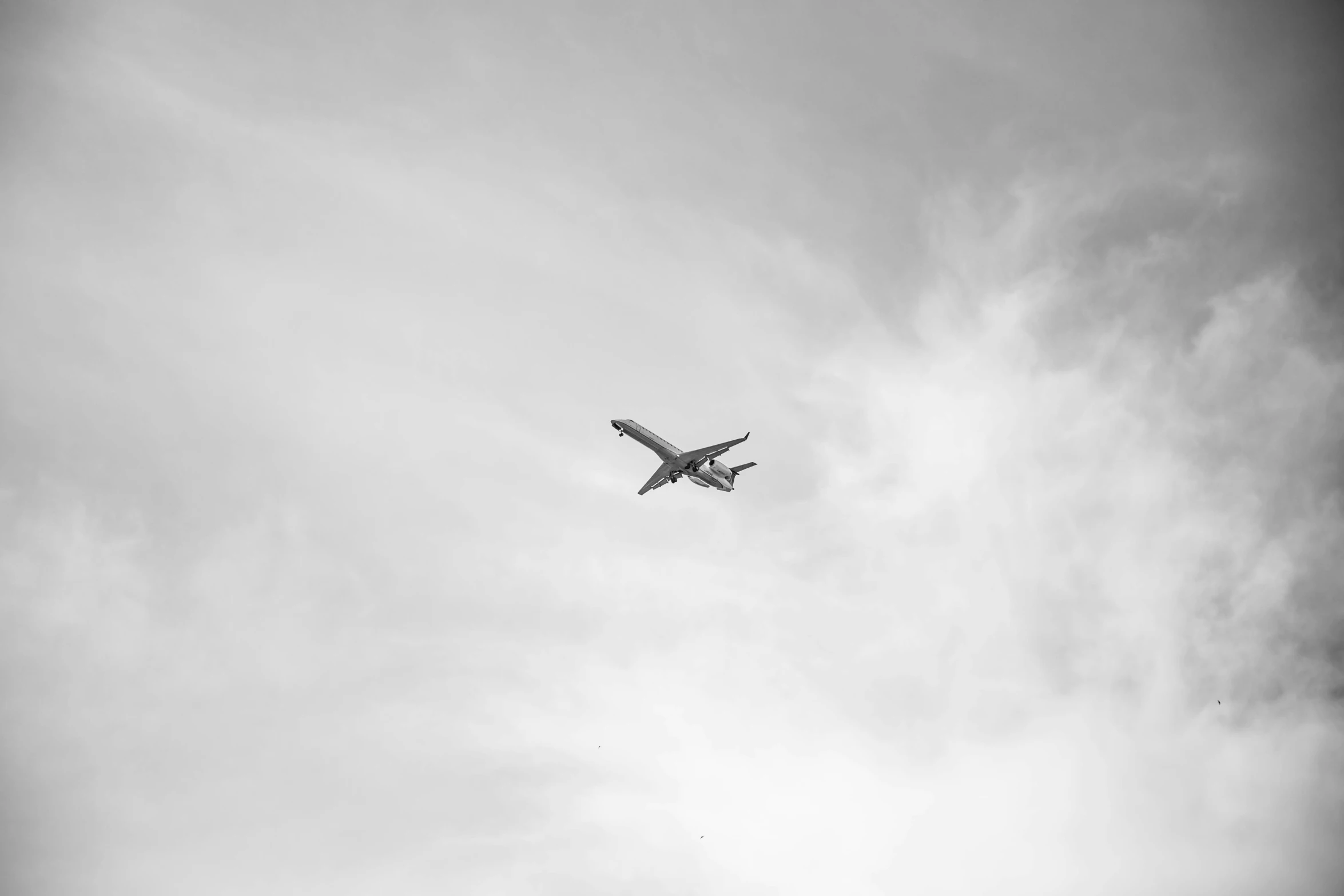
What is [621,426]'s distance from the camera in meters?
123

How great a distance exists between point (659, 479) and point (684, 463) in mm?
7000

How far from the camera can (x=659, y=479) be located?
134375mm

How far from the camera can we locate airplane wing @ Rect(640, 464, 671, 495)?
132 meters

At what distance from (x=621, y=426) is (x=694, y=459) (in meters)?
14.3

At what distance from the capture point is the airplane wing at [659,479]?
5207 inches

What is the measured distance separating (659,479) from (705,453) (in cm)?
1061

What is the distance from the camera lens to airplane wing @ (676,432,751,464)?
12625 centimetres

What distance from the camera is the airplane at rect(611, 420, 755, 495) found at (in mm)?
124562

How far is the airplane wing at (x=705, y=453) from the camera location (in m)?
126

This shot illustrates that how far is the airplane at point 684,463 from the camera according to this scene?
12456cm

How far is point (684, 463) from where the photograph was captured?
130 m

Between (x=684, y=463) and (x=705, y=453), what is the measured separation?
387cm

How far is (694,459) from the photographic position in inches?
5094
